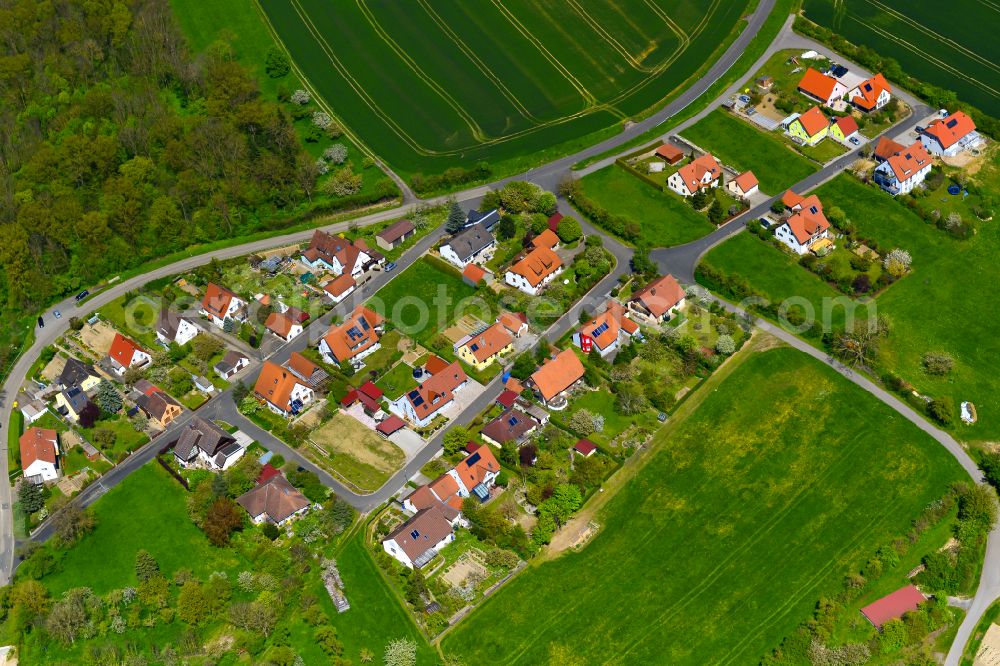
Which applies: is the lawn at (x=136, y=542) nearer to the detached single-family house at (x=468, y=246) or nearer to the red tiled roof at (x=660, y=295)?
the detached single-family house at (x=468, y=246)

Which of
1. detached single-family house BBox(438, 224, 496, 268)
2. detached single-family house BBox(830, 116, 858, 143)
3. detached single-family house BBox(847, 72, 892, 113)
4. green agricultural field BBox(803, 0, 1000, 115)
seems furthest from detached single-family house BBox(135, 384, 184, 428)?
green agricultural field BBox(803, 0, 1000, 115)

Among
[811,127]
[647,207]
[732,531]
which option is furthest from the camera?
[811,127]

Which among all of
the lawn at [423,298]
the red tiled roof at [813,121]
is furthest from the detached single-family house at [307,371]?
the red tiled roof at [813,121]

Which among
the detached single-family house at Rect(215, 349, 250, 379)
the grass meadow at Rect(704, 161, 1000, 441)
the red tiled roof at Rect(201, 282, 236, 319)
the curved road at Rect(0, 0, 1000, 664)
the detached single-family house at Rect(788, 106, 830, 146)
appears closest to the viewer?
the curved road at Rect(0, 0, 1000, 664)

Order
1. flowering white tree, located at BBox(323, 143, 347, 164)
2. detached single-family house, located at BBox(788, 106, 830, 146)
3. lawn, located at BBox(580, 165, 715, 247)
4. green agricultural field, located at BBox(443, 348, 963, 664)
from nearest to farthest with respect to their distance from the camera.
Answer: green agricultural field, located at BBox(443, 348, 963, 664) < lawn, located at BBox(580, 165, 715, 247) < detached single-family house, located at BBox(788, 106, 830, 146) < flowering white tree, located at BBox(323, 143, 347, 164)

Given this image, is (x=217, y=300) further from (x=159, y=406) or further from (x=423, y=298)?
(x=423, y=298)

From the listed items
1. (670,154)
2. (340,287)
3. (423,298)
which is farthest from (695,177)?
(340,287)

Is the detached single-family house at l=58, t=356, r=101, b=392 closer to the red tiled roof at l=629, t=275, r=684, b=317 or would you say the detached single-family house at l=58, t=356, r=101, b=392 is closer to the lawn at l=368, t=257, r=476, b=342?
the lawn at l=368, t=257, r=476, b=342
